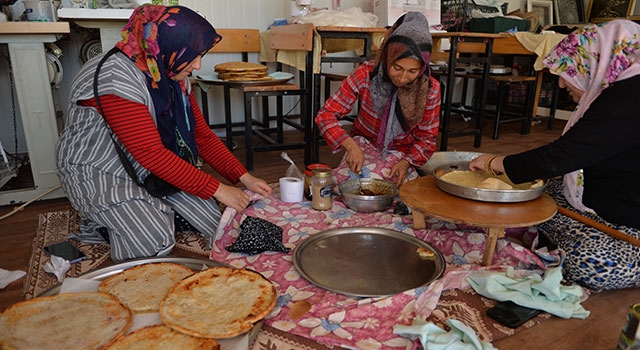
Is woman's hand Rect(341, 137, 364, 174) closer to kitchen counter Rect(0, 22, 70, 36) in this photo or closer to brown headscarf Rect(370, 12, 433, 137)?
brown headscarf Rect(370, 12, 433, 137)

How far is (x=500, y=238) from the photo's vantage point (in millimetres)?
1562

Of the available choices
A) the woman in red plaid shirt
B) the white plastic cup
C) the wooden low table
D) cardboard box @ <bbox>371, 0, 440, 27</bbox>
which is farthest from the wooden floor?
cardboard box @ <bbox>371, 0, 440, 27</bbox>

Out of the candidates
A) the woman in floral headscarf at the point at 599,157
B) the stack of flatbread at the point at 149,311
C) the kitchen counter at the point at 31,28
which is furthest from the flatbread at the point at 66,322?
the kitchen counter at the point at 31,28

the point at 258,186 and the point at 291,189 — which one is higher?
the point at 258,186

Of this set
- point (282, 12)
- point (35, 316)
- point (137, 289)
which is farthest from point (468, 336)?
point (282, 12)

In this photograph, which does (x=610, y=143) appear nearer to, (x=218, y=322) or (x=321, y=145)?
(x=218, y=322)

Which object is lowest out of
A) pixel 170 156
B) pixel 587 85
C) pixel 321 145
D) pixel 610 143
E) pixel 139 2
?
pixel 321 145

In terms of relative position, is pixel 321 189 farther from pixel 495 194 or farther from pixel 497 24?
pixel 497 24

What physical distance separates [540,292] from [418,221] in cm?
48

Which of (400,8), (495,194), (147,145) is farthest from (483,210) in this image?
(400,8)

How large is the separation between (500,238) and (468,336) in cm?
60

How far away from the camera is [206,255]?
5.45 feet

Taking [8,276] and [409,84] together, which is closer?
[8,276]

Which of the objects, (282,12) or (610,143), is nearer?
(610,143)
